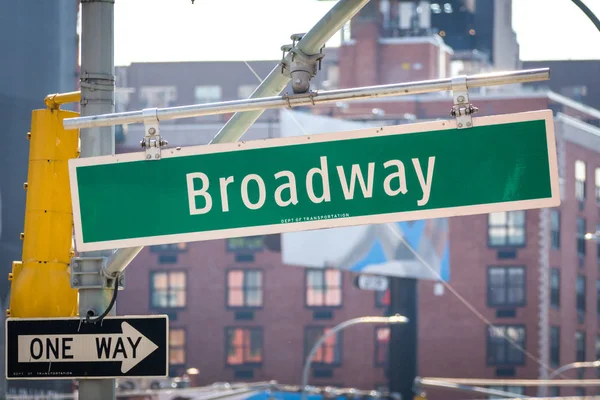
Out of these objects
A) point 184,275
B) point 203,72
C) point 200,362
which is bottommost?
point 200,362

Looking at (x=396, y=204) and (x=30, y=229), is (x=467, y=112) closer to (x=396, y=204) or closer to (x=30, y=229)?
(x=396, y=204)

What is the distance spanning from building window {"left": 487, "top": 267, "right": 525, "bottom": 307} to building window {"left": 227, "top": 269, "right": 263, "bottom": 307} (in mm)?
12930

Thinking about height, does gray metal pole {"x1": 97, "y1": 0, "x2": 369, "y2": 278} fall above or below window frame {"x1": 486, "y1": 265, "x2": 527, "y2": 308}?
above

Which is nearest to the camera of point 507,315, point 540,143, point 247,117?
point 540,143

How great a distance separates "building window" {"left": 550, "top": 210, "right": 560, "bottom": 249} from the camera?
64.2m

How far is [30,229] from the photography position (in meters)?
6.52

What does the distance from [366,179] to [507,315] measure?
2337 inches

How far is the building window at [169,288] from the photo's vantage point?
→ 6519 cm

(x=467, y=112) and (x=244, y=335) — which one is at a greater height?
(x=467, y=112)

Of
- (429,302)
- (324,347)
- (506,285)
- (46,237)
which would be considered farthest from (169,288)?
(46,237)

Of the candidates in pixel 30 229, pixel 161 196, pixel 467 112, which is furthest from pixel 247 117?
pixel 30 229

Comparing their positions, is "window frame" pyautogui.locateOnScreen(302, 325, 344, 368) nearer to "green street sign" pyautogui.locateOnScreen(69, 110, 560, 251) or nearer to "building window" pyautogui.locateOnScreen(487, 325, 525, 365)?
"building window" pyautogui.locateOnScreen(487, 325, 525, 365)

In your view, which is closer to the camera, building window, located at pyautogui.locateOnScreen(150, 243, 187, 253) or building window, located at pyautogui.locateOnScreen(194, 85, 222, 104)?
building window, located at pyautogui.locateOnScreen(150, 243, 187, 253)

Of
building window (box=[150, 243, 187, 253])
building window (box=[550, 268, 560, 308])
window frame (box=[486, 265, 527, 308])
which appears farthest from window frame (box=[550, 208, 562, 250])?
building window (box=[150, 243, 187, 253])
